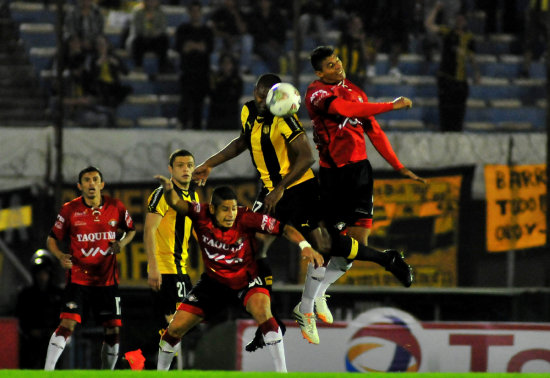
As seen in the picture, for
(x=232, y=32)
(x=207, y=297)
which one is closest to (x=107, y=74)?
(x=232, y=32)

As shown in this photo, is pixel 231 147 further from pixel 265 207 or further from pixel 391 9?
pixel 391 9

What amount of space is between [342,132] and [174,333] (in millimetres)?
1989

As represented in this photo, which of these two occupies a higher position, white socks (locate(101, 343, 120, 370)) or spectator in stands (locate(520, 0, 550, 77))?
spectator in stands (locate(520, 0, 550, 77))

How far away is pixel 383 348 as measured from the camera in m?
10.5

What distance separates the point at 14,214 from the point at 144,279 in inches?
58.3

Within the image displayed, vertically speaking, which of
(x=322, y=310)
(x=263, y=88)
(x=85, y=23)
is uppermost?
(x=85, y=23)

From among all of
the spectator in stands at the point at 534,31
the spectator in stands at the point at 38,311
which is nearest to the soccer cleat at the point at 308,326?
the spectator in stands at the point at 38,311

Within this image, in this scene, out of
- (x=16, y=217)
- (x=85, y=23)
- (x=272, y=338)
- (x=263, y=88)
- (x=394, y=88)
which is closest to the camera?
(x=263, y=88)

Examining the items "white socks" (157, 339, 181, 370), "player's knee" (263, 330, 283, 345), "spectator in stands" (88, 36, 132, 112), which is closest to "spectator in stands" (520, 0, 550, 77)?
"spectator in stands" (88, 36, 132, 112)

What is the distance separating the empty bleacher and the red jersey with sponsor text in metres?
3.19

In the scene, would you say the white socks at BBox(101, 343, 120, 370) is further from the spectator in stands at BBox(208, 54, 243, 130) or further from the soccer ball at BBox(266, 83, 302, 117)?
the spectator in stands at BBox(208, 54, 243, 130)

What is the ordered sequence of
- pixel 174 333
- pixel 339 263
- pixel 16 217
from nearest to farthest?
pixel 339 263, pixel 174 333, pixel 16 217

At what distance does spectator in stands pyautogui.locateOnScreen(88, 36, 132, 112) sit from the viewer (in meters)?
12.7

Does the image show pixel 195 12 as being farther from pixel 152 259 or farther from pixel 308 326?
pixel 308 326
